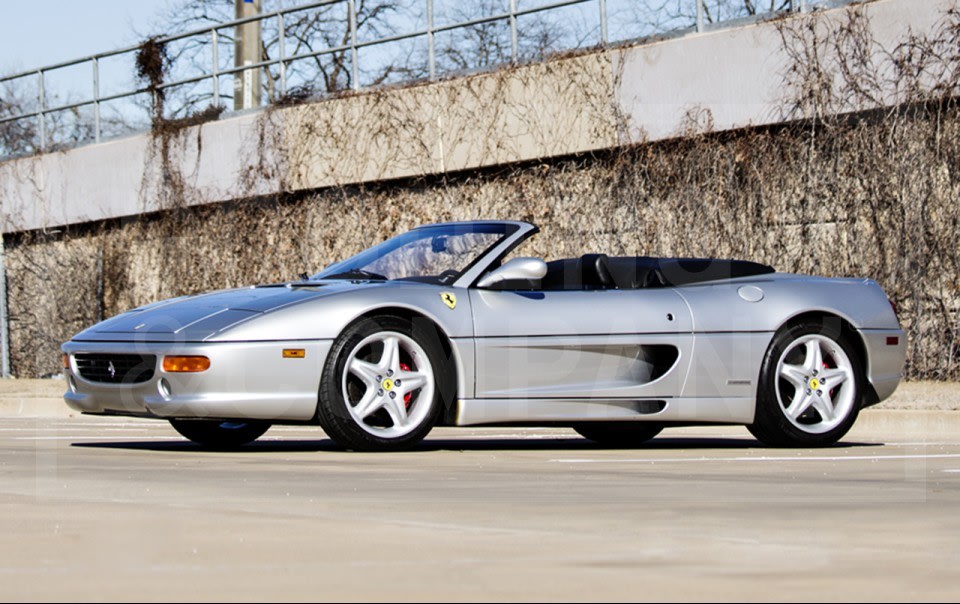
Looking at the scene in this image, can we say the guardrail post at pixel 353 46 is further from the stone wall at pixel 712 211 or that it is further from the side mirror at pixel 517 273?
the side mirror at pixel 517 273

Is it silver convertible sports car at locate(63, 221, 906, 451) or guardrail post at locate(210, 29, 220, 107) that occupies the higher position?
guardrail post at locate(210, 29, 220, 107)

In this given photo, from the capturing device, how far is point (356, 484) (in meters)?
6.08

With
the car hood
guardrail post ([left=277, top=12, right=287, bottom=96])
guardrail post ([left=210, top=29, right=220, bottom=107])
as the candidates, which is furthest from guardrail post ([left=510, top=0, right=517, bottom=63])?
the car hood

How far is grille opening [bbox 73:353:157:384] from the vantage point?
8.20 meters

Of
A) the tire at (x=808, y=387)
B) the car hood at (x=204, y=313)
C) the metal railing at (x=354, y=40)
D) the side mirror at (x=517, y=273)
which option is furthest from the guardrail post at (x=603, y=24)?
the car hood at (x=204, y=313)

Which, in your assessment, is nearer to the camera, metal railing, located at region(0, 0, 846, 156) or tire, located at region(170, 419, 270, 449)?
tire, located at region(170, 419, 270, 449)

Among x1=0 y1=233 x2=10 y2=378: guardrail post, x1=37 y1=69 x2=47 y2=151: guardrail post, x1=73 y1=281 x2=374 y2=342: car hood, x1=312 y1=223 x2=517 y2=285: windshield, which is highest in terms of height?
x1=37 y1=69 x2=47 y2=151: guardrail post

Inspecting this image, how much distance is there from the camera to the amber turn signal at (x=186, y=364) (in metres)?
7.97

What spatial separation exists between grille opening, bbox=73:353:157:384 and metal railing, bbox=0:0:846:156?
8772 millimetres

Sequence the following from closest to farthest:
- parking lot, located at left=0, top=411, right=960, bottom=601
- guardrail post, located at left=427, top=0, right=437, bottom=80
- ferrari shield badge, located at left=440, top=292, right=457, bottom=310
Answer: parking lot, located at left=0, top=411, right=960, bottom=601
ferrari shield badge, located at left=440, top=292, right=457, bottom=310
guardrail post, located at left=427, top=0, right=437, bottom=80

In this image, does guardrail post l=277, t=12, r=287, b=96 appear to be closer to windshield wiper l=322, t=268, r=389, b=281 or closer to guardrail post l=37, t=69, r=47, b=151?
guardrail post l=37, t=69, r=47, b=151

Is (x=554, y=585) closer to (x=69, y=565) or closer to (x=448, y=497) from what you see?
(x=69, y=565)

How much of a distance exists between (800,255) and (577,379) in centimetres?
674

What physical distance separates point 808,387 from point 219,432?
11.2 ft
